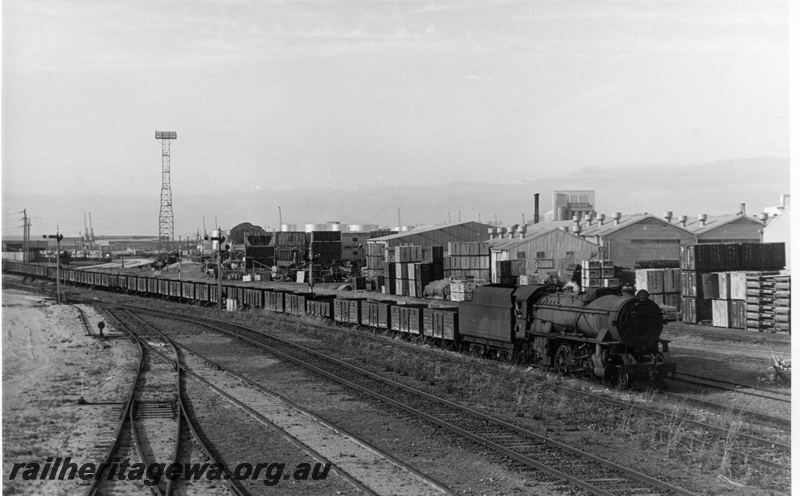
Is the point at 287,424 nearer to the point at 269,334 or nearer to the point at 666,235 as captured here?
the point at 269,334

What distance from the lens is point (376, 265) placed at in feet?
216

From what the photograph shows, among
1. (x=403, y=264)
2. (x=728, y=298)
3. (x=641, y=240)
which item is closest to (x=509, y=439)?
(x=728, y=298)

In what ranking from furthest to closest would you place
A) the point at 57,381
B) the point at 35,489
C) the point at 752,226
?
the point at 752,226, the point at 57,381, the point at 35,489

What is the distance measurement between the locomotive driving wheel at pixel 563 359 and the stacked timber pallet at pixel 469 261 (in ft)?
106

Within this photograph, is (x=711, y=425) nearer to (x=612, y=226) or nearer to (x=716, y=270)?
(x=716, y=270)

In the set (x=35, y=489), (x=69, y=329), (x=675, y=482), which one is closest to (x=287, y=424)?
(x=35, y=489)

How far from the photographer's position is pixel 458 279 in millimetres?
51812

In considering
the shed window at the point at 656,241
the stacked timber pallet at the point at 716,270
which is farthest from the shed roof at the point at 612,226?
the stacked timber pallet at the point at 716,270

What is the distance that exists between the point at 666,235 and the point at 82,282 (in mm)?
61218

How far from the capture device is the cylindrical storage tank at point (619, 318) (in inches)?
690

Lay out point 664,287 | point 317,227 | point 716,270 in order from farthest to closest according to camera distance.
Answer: point 317,227 → point 664,287 → point 716,270

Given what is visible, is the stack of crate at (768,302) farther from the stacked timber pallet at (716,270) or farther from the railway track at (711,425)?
the railway track at (711,425)

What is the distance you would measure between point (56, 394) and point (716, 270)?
102ft

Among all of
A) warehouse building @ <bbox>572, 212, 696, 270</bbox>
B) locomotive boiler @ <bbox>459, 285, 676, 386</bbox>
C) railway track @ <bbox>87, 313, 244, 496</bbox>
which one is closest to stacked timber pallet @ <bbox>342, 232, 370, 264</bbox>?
warehouse building @ <bbox>572, 212, 696, 270</bbox>
